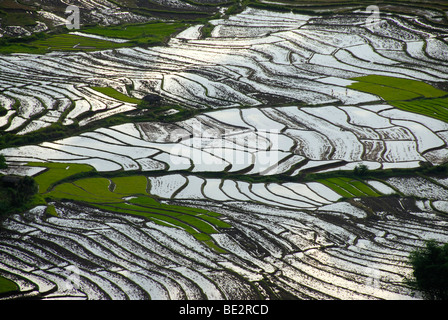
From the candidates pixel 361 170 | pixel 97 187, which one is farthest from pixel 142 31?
pixel 361 170

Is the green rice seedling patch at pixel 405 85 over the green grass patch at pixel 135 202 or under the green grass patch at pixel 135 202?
over

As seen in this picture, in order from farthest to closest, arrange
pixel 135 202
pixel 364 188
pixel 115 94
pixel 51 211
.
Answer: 1. pixel 115 94
2. pixel 364 188
3. pixel 135 202
4. pixel 51 211

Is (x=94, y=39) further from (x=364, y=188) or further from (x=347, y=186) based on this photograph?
(x=364, y=188)

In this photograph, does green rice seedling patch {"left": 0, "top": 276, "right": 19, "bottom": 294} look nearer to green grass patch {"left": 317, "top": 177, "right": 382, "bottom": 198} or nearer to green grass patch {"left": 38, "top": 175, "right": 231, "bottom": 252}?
green grass patch {"left": 38, "top": 175, "right": 231, "bottom": 252}

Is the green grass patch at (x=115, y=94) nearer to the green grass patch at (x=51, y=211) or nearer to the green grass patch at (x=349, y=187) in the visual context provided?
the green grass patch at (x=51, y=211)

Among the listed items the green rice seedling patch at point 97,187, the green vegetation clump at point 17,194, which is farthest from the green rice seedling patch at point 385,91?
the green vegetation clump at point 17,194

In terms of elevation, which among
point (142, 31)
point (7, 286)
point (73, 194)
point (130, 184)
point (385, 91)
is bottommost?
point (73, 194)
